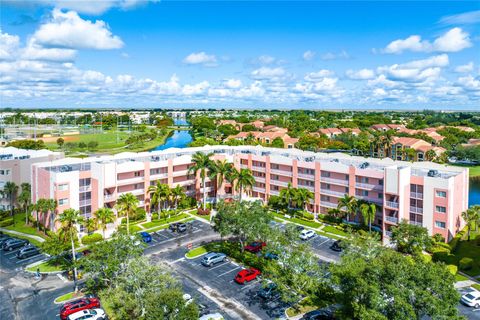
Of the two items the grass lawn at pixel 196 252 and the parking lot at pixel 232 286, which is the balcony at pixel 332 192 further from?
the grass lawn at pixel 196 252

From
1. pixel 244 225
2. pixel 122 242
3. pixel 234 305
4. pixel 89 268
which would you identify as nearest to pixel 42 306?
pixel 89 268

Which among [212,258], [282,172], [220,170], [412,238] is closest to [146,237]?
[212,258]

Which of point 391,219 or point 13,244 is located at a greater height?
point 391,219

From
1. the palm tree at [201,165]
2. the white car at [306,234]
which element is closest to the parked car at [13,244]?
the palm tree at [201,165]

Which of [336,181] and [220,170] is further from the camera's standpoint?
[220,170]

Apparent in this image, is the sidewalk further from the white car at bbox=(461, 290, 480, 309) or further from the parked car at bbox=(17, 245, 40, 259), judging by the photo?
the white car at bbox=(461, 290, 480, 309)

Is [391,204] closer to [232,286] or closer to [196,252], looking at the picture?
[232,286]
